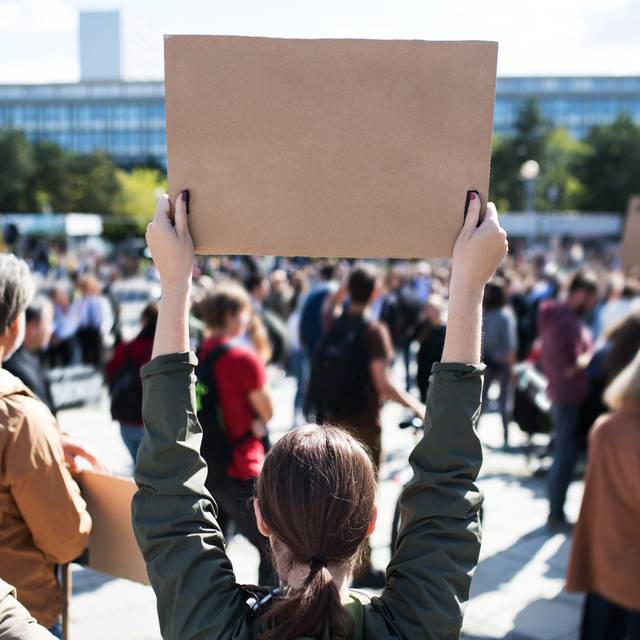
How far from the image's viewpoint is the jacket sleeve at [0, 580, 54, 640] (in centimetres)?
140

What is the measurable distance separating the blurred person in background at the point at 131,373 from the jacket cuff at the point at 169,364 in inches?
141

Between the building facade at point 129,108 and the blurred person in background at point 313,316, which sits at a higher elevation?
the building facade at point 129,108

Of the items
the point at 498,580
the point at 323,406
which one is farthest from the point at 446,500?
the point at 498,580

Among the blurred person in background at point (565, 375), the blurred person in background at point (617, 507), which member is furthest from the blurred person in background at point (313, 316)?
the blurred person in background at point (617, 507)

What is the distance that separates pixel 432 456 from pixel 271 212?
55cm

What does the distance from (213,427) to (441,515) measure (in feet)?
9.00

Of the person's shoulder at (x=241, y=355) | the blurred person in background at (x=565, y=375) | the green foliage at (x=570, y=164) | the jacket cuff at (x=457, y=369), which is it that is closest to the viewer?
the jacket cuff at (x=457, y=369)

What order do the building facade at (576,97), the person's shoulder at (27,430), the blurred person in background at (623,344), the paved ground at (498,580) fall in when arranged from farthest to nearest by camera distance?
the building facade at (576,97)
the paved ground at (498,580)
the blurred person in background at (623,344)
the person's shoulder at (27,430)

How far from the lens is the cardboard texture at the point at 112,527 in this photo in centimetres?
225

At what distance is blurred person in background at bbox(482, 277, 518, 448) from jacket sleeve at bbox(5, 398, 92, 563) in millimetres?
6016

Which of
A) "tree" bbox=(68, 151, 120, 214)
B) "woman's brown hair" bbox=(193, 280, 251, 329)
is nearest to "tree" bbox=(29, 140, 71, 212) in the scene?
"tree" bbox=(68, 151, 120, 214)

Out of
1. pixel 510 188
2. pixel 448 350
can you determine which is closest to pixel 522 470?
pixel 448 350

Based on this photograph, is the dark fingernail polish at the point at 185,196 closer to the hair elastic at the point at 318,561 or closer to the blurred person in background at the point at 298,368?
the hair elastic at the point at 318,561

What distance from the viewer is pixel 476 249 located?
1497 millimetres
